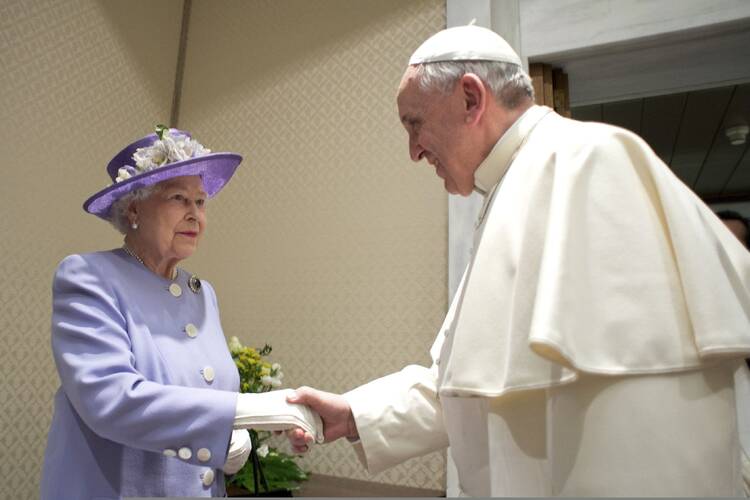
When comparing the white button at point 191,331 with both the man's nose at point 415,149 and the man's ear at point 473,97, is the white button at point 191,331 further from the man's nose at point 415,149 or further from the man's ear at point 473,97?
the man's ear at point 473,97

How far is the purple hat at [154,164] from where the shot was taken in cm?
146

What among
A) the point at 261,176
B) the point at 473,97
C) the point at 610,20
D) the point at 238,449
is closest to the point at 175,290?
the point at 238,449

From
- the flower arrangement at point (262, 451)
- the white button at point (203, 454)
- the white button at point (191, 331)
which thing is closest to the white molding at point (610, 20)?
the flower arrangement at point (262, 451)

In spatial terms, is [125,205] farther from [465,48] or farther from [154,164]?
[465,48]

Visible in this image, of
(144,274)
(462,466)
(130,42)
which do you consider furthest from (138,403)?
(130,42)

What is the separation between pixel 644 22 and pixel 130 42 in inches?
101

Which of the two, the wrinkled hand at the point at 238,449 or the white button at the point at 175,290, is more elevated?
the white button at the point at 175,290

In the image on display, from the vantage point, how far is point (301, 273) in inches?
111

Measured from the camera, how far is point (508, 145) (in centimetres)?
123

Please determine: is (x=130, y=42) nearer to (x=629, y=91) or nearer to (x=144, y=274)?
(x=144, y=274)

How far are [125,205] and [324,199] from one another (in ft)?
4.52

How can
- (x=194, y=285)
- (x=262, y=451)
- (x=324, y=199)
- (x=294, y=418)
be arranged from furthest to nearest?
(x=324, y=199), (x=262, y=451), (x=194, y=285), (x=294, y=418)

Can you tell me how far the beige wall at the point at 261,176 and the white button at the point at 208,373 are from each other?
3.98 ft

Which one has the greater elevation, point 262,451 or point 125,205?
point 125,205
